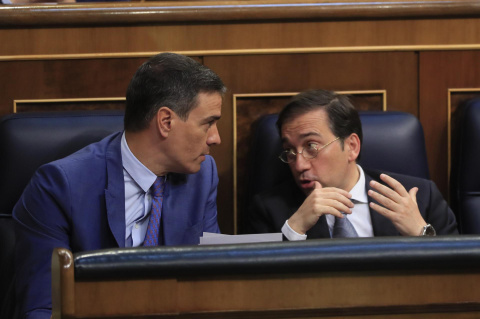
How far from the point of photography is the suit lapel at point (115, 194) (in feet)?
4.03

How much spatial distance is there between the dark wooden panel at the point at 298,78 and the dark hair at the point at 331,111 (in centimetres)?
11

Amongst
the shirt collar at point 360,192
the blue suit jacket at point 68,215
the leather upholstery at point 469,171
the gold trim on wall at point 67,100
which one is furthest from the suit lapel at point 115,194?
the leather upholstery at point 469,171

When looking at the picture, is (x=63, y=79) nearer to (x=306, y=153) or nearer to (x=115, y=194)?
(x=115, y=194)

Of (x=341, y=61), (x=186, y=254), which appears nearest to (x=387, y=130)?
(x=341, y=61)

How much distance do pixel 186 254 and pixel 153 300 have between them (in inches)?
2.0

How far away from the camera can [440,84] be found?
5.26 feet

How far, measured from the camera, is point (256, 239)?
108 cm

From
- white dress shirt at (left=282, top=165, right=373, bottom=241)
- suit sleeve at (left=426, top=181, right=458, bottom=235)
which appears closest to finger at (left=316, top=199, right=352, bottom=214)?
white dress shirt at (left=282, top=165, right=373, bottom=241)

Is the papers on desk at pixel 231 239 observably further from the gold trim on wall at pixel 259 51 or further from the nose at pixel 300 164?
the gold trim on wall at pixel 259 51

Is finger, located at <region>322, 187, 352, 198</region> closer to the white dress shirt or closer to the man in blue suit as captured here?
the white dress shirt

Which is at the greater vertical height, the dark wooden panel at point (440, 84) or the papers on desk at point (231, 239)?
the dark wooden panel at point (440, 84)

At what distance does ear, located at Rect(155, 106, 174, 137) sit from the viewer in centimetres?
131

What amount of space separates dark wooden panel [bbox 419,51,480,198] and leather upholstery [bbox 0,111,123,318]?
69 centimetres

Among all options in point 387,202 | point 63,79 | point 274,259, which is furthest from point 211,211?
point 274,259
